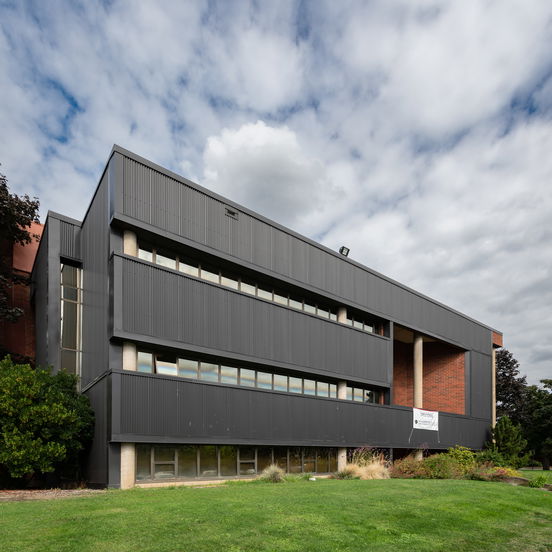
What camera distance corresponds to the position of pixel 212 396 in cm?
1931

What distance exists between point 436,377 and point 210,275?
2271cm

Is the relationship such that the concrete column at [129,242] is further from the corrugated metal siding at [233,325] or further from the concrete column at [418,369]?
the concrete column at [418,369]

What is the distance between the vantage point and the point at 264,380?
22.5 metres

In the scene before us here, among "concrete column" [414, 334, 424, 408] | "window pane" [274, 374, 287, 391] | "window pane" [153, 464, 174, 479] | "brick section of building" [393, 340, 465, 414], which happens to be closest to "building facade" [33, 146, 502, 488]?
"window pane" [153, 464, 174, 479]

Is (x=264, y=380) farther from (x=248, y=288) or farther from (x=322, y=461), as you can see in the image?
(x=322, y=461)

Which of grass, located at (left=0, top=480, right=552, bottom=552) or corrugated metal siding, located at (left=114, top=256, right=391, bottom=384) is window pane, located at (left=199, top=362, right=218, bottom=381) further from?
grass, located at (left=0, top=480, right=552, bottom=552)

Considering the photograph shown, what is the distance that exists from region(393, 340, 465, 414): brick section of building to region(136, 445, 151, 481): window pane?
23361 millimetres

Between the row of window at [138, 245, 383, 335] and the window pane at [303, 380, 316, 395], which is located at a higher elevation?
the row of window at [138, 245, 383, 335]

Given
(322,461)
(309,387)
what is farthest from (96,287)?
(322,461)

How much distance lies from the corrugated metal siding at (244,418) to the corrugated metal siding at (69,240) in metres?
8.28

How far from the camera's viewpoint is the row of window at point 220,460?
17.7 m

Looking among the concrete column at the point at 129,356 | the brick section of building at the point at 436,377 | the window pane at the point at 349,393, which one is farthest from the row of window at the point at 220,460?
the brick section of building at the point at 436,377

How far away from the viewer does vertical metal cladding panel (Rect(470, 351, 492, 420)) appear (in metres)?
36.5

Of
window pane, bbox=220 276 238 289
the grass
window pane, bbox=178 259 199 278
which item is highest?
window pane, bbox=178 259 199 278
